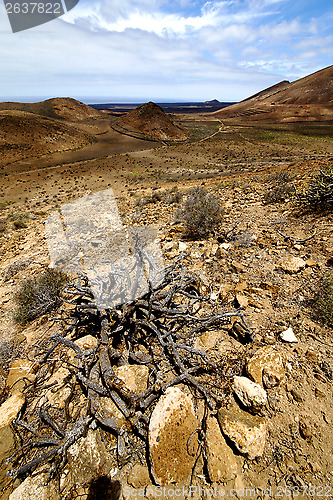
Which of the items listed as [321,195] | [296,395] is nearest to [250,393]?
[296,395]

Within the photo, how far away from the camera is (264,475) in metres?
1.65

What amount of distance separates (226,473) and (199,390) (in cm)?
58

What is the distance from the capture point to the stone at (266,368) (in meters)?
2.10

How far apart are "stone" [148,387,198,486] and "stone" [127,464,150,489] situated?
0.08 m

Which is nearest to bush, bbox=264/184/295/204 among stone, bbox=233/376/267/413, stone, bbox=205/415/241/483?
stone, bbox=233/376/267/413

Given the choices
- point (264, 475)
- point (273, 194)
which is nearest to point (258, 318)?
point (264, 475)

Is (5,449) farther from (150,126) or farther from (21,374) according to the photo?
(150,126)

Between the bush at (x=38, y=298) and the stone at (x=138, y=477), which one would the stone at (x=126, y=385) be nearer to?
the stone at (x=138, y=477)

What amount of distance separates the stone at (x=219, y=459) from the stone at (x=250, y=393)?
32cm

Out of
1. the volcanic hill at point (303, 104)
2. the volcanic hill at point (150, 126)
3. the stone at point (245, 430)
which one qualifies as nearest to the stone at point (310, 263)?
the stone at point (245, 430)

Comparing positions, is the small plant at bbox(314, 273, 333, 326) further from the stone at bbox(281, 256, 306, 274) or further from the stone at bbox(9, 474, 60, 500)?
the stone at bbox(9, 474, 60, 500)

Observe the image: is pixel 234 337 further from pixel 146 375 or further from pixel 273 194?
pixel 273 194

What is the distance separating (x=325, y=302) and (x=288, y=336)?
0.66m

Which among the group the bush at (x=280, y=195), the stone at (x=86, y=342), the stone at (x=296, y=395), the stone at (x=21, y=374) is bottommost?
the stone at (x=21, y=374)
